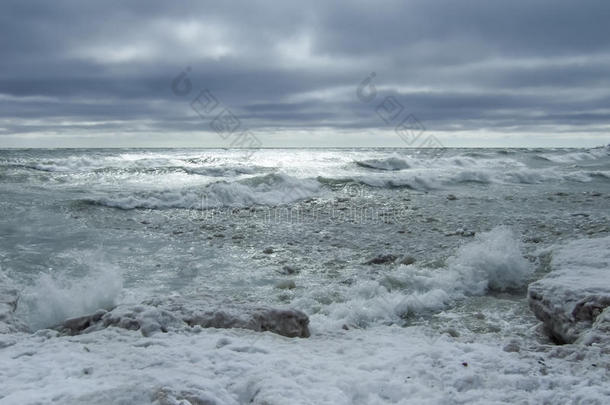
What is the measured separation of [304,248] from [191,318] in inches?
178

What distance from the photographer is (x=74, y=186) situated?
62.2 feet

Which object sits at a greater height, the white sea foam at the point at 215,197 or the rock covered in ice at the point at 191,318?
the white sea foam at the point at 215,197

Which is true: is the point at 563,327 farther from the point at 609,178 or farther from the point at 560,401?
the point at 609,178

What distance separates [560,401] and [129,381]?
2607mm

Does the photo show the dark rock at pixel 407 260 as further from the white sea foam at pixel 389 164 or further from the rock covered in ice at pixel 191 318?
the white sea foam at pixel 389 164

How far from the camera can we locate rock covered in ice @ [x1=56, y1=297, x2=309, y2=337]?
3.80 meters

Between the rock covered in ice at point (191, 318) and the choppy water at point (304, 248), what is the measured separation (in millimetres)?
307

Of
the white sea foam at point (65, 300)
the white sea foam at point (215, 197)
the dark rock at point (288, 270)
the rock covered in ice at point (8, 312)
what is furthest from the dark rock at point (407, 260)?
the white sea foam at point (215, 197)

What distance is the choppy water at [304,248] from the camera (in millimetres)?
5172

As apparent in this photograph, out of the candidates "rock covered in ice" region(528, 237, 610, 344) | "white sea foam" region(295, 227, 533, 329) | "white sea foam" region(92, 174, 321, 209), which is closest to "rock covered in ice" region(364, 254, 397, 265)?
"white sea foam" region(295, 227, 533, 329)

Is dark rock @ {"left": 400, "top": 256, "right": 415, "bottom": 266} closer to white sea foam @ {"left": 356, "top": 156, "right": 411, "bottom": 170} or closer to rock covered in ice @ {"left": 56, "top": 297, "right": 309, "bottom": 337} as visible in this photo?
rock covered in ice @ {"left": 56, "top": 297, "right": 309, "bottom": 337}

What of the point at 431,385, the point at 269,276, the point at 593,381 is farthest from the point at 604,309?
the point at 269,276

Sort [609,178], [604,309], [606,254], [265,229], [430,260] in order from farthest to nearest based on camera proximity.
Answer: [609,178]
[265,229]
[430,260]
[606,254]
[604,309]

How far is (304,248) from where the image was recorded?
8.37 meters
